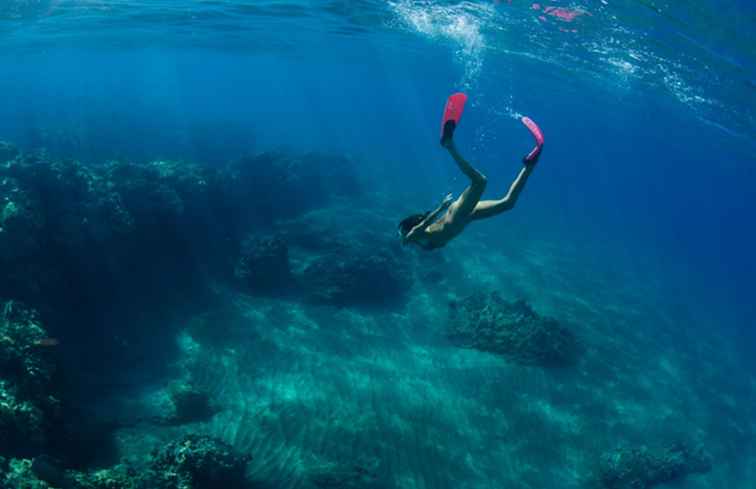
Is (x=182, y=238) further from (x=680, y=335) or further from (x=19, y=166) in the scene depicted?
(x=680, y=335)

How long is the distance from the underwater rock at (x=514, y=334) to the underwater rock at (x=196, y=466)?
883cm

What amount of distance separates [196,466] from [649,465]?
1154 centimetres

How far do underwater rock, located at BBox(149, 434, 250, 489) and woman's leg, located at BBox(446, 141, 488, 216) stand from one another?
18.9ft

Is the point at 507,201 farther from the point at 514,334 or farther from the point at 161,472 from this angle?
the point at 514,334

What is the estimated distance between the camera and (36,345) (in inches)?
316

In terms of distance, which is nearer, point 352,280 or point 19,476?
point 19,476

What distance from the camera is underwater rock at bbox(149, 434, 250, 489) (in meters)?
7.37

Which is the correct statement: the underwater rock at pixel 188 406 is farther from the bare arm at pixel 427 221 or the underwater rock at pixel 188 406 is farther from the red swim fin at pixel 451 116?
the red swim fin at pixel 451 116

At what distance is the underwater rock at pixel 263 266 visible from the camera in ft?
49.9

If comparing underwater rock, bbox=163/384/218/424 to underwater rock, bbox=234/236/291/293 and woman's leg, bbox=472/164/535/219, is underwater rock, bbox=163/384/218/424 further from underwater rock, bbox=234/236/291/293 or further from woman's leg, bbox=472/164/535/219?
woman's leg, bbox=472/164/535/219

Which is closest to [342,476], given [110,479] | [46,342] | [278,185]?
[110,479]

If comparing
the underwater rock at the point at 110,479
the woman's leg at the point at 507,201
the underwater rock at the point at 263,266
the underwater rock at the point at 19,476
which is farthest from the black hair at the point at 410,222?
the underwater rock at the point at 263,266

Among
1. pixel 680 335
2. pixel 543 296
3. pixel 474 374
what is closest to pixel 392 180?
pixel 543 296

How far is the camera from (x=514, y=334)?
1478 centimetres
